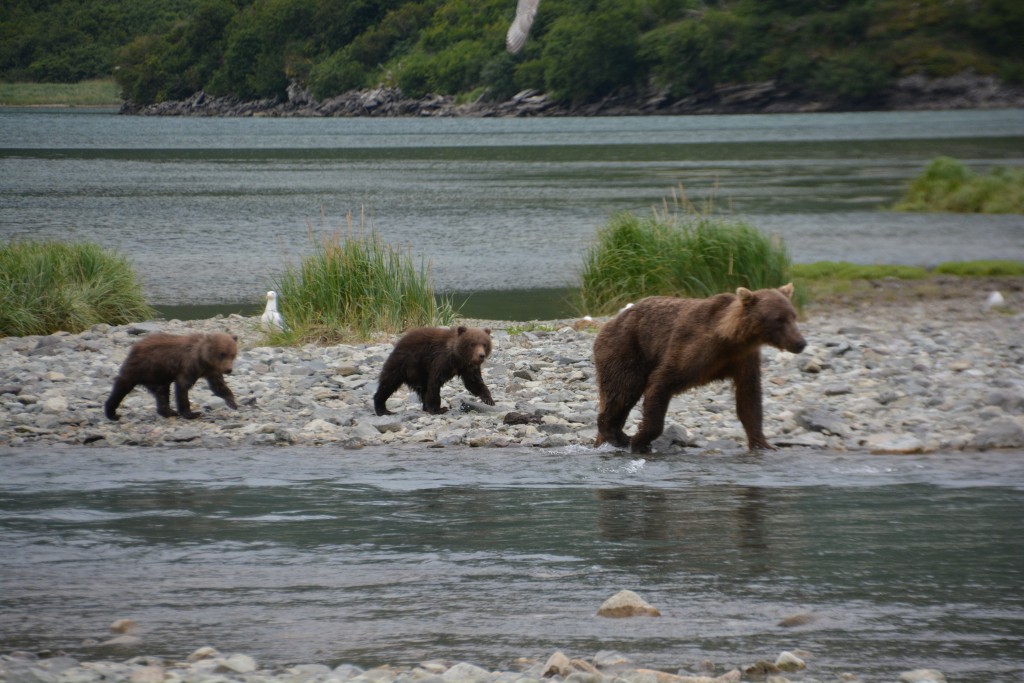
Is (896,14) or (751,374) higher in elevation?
(896,14)

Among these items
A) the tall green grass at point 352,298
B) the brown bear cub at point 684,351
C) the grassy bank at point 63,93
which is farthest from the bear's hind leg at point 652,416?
the grassy bank at point 63,93

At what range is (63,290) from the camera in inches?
662

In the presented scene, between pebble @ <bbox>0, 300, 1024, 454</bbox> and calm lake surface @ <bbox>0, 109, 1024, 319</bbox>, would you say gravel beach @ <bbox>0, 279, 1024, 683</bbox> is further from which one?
calm lake surface @ <bbox>0, 109, 1024, 319</bbox>

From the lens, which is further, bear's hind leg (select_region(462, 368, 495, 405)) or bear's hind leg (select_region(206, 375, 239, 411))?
bear's hind leg (select_region(206, 375, 239, 411))

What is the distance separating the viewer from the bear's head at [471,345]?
34.3ft

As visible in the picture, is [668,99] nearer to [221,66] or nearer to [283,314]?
[221,66]

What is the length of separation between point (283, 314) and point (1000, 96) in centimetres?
12229

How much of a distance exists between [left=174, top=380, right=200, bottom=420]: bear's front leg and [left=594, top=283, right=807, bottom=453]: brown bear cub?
3701 mm

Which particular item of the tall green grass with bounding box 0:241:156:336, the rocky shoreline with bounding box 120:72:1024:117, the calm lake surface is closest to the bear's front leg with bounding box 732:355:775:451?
the calm lake surface

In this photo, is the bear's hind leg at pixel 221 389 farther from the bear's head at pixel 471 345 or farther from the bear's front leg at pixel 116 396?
the bear's head at pixel 471 345

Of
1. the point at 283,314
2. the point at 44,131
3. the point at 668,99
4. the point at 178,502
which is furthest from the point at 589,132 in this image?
the point at 178,502

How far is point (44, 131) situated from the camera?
111m

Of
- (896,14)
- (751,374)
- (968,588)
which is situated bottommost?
A: (968,588)

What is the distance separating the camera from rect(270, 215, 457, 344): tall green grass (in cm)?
1459
